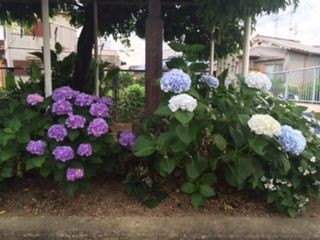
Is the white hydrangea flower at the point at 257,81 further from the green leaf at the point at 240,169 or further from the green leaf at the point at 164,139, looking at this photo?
the green leaf at the point at 164,139

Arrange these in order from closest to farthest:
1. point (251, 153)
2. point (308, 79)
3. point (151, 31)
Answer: point (251, 153), point (151, 31), point (308, 79)

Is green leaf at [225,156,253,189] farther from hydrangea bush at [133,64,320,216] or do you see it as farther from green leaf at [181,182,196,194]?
green leaf at [181,182,196,194]

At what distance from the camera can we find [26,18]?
5.67 metres

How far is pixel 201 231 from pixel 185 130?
0.74 meters

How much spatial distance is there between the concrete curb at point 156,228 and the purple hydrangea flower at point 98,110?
834mm

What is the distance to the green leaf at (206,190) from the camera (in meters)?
2.71

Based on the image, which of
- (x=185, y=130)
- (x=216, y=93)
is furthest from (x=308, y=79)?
(x=185, y=130)

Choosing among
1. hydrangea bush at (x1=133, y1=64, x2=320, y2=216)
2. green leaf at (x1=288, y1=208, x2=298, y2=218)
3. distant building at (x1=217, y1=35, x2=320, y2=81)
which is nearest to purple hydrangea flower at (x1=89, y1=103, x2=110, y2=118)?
hydrangea bush at (x1=133, y1=64, x2=320, y2=216)

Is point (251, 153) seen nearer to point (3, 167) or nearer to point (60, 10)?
point (3, 167)

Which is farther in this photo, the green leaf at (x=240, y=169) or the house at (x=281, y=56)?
the house at (x=281, y=56)

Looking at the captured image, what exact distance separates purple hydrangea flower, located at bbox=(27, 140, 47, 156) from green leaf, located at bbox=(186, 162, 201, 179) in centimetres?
114

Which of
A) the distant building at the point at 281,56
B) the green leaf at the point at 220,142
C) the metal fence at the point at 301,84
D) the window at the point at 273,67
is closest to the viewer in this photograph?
the green leaf at the point at 220,142

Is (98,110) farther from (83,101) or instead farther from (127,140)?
(127,140)

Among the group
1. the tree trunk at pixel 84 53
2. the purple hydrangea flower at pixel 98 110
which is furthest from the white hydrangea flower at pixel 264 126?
the tree trunk at pixel 84 53
